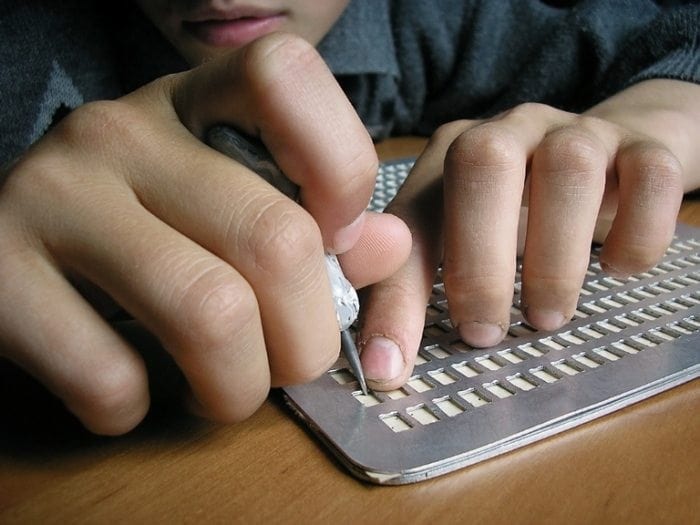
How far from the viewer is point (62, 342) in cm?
24

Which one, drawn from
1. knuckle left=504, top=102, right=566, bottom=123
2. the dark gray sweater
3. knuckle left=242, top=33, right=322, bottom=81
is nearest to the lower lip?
the dark gray sweater

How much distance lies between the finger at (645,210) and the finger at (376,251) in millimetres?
133

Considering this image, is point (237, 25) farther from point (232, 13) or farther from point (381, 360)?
point (381, 360)

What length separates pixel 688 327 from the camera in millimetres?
337

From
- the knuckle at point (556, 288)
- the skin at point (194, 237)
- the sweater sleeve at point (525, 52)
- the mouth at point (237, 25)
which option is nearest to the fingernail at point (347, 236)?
the skin at point (194, 237)

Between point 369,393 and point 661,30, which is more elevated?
point 661,30

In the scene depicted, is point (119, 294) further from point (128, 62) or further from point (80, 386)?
point (128, 62)

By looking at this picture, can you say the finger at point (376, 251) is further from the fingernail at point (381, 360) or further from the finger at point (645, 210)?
the finger at point (645, 210)

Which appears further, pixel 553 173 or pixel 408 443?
pixel 553 173

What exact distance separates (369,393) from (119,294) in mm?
117

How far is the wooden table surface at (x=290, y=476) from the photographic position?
0.74 ft

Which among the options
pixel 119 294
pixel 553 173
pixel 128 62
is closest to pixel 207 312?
A: pixel 119 294

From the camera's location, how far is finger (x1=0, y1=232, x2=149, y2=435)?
237 mm

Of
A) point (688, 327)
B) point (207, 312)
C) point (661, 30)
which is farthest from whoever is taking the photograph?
point (661, 30)
